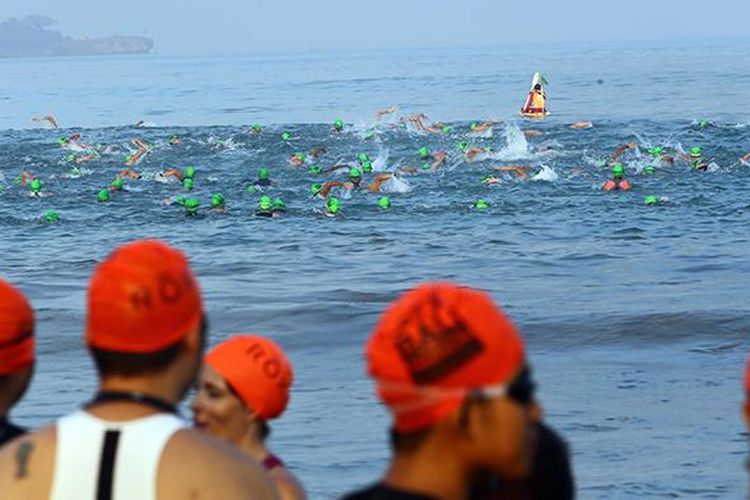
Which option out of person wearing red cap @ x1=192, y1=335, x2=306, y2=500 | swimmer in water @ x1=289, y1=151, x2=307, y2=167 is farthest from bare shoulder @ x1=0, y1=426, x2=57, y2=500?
swimmer in water @ x1=289, y1=151, x2=307, y2=167

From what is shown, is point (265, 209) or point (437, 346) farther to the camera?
point (265, 209)

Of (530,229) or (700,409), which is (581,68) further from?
(700,409)

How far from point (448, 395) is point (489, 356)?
0.11 m

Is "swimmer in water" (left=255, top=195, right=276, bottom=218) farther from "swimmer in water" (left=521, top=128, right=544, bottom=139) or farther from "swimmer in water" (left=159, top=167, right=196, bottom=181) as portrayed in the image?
"swimmer in water" (left=521, top=128, right=544, bottom=139)

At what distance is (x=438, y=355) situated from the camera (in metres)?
2.91

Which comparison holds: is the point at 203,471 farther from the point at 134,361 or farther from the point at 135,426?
the point at 134,361

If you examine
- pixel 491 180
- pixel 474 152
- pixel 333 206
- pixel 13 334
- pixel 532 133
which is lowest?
pixel 532 133

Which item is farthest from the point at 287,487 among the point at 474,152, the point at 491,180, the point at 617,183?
the point at 474,152

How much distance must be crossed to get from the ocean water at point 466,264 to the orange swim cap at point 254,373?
4352mm

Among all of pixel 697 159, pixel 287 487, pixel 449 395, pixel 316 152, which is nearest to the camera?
pixel 449 395

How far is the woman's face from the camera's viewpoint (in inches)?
191

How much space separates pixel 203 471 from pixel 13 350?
938 mm

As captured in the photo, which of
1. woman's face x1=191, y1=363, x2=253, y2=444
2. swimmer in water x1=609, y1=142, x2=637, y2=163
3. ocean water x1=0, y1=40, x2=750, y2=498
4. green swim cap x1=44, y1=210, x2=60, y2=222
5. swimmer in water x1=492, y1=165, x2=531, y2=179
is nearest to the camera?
woman's face x1=191, y1=363, x2=253, y2=444

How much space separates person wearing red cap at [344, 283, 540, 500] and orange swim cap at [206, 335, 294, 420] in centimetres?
193
